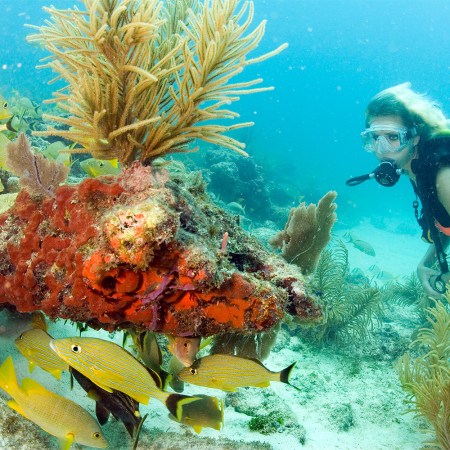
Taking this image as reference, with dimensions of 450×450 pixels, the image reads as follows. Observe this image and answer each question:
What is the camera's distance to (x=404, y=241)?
28.8 metres

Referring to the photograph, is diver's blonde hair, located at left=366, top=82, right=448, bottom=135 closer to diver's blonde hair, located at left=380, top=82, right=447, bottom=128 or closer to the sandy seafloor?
diver's blonde hair, located at left=380, top=82, right=447, bottom=128

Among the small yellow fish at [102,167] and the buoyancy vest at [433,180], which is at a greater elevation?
the buoyancy vest at [433,180]

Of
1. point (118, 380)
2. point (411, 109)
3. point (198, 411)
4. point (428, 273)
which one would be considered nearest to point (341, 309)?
point (428, 273)

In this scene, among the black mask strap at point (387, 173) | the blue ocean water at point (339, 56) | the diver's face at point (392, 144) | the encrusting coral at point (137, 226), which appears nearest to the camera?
the encrusting coral at point (137, 226)

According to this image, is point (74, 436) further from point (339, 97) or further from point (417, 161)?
point (339, 97)

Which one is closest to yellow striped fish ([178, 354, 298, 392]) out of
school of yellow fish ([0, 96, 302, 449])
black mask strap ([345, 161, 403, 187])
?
school of yellow fish ([0, 96, 302, 449])

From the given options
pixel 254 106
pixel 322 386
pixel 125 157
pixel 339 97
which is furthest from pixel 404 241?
pixel 339 97

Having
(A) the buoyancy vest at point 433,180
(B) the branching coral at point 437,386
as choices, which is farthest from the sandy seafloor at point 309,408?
(A) the buoyancy vest at point 433,180

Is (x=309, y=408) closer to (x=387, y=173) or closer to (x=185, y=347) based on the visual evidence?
(x=185, y=347)

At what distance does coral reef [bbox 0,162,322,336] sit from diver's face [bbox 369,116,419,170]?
4.87m

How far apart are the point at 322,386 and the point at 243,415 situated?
1519 mm

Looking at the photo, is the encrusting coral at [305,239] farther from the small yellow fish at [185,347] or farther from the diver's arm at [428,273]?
the diver's arm at [428,273]

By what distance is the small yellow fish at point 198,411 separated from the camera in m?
1.93

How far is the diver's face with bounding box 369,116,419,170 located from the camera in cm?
624
